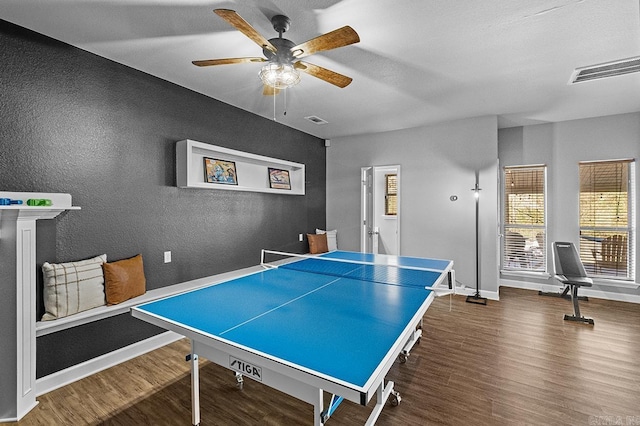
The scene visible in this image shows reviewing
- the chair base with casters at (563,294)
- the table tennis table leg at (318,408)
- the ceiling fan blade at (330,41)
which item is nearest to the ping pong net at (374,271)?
the table tennis table leg at (318,408)

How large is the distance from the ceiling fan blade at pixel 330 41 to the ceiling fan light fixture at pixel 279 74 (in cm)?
15

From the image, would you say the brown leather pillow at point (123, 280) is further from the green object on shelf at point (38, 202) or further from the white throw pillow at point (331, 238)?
the white throw pillow at point (331, 238)

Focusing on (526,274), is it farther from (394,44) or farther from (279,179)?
(394,44)

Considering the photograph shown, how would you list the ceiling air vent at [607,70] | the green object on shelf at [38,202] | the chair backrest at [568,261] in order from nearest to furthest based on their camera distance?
the green object on shelf at [38,202] < the ceiling air vent at [607,70] < the chair backrest at [568,261]

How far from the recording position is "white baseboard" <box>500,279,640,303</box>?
436 cm

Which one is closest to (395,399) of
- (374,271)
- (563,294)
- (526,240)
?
(374,271)

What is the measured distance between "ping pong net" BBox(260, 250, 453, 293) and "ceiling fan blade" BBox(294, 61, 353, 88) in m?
1.43

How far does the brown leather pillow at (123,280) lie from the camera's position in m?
2.52

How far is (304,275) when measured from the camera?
8.18ft

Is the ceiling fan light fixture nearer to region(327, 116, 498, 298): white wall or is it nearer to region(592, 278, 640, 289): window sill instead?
region(327, 116, 498, 298): white wall

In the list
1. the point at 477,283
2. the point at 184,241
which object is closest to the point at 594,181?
the point at 477,283

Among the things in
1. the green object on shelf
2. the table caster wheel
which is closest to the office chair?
the table caster wheel

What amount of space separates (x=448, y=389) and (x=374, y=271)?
103 centimetres

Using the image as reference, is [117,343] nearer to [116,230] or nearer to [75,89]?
[116,230]
